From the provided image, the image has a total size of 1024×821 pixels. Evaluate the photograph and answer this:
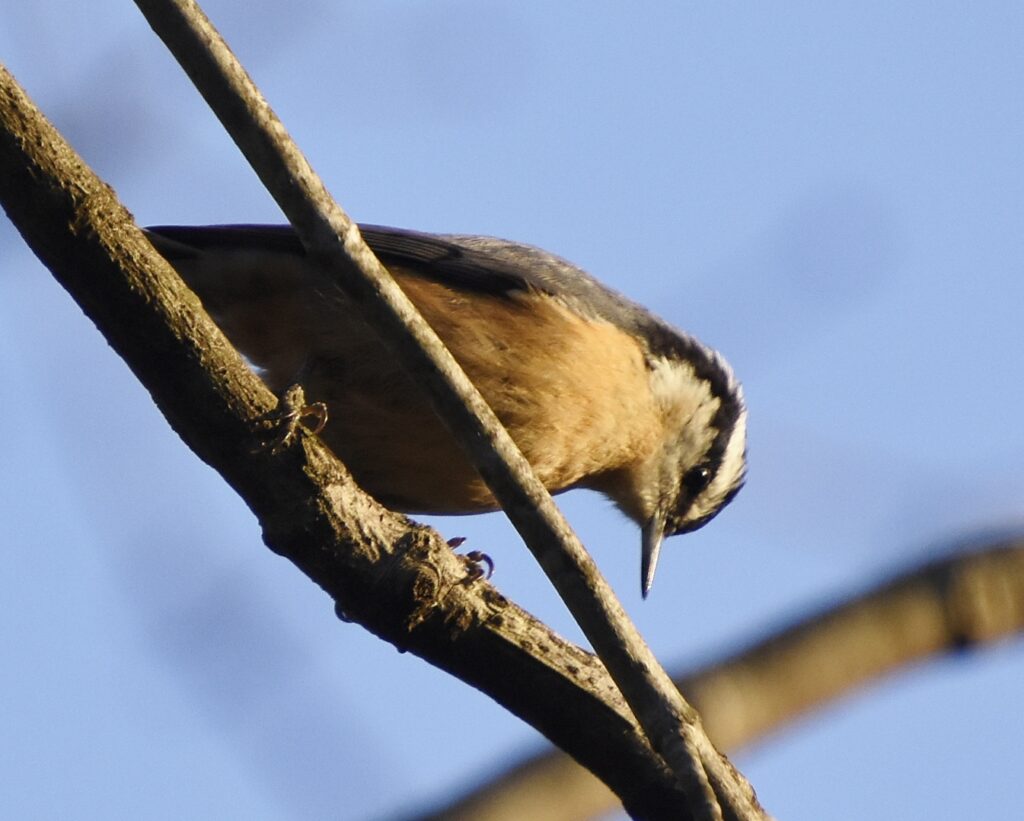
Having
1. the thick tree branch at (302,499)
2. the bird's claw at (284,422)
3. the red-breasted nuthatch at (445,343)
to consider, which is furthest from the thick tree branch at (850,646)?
the red-breasted nuthatch at (445,343)

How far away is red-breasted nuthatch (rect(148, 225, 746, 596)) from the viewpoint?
17.3ft

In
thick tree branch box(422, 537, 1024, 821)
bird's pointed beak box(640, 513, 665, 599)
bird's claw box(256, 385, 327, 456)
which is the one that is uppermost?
bird's claw box(256, 385, 327, 456)

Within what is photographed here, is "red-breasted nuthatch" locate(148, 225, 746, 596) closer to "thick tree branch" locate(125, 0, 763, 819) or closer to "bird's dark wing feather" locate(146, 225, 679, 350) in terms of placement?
"bird's dark wing feather" locate(146, 225, 679, 350)

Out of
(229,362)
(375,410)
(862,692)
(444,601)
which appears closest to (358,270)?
(229,362)

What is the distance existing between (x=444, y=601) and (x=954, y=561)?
5.11ft

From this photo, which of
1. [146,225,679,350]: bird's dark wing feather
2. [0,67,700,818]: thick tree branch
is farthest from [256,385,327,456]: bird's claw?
[146,225,679,350]: bird's dark wing feather

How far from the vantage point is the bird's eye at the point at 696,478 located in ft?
21.8

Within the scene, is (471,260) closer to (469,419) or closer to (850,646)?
(469,419)

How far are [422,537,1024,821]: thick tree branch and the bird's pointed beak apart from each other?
10.5 ft

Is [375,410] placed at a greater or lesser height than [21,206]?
lesser

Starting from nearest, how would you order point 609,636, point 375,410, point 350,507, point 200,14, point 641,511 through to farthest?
point 200,14 → point 609,636 → point 350,507 → point 375,410 → point 641,511

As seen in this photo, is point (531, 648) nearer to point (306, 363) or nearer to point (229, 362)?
point (229, 362)

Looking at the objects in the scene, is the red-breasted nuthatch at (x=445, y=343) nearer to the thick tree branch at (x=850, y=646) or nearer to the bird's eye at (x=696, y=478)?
the bird's eye at (x=696, y=478)

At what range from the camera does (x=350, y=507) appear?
13.5ft
